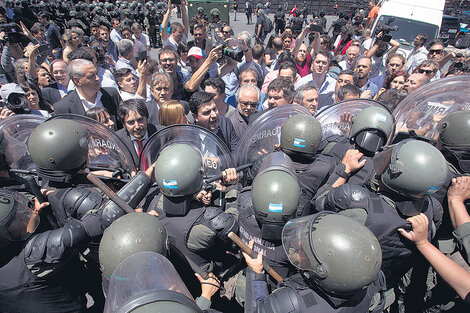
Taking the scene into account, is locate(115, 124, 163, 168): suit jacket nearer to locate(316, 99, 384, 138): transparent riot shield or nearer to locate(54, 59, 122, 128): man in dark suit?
locate(54, 59, 122, 128): man in dark suit

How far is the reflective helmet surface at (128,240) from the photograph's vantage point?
158cm

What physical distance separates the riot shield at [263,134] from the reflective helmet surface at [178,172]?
46.8 inches

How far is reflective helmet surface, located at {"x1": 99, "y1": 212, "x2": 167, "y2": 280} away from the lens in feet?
5.19

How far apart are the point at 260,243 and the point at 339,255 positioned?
2.68 feet

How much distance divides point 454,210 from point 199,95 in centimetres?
305

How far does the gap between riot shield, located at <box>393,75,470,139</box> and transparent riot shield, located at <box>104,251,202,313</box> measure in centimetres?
362

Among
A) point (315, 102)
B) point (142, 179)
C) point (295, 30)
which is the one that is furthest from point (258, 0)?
point (142, 179)

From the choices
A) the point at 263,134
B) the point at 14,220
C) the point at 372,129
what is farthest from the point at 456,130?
the point at 14,220

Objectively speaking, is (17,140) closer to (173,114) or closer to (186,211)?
(173,114)

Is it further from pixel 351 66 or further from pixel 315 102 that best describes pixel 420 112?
pixel 351 66

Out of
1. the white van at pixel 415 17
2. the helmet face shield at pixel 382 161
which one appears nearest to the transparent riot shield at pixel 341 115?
the helmet face shield at pixel 382 161

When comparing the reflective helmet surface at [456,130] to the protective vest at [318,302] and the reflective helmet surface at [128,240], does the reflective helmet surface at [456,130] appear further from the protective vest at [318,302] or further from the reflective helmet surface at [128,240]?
the reflective helmet surface at [128,240]

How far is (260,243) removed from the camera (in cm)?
226

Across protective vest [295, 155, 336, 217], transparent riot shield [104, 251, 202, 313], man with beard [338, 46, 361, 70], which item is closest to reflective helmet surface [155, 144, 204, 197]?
transparent riot shield [104, 251, 202, 313]
